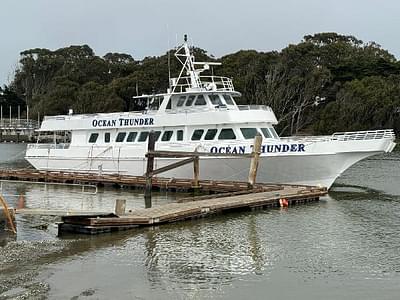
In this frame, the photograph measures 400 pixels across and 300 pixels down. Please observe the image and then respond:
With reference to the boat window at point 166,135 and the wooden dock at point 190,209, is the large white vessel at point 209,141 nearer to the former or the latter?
the boat window at point 166,135

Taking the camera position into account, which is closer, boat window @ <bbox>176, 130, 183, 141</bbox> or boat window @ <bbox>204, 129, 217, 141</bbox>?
boat window @ <bbox>204, 129, 217, 141</bbox>

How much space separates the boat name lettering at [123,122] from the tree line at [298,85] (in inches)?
926

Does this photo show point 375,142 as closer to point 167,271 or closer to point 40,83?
point 167,271

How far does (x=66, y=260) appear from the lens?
44.8 ft

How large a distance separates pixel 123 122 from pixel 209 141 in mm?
5213

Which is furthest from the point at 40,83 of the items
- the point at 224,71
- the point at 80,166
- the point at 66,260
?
the point at 66,260

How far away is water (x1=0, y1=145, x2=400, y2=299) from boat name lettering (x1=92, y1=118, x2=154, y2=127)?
32.9 ft

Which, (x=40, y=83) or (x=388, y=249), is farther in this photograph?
(x=40, y=83)

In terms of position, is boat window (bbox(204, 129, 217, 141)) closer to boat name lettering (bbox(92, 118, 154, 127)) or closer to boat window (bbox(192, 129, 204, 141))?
boat window (bbox(192, 129, 204, 141))

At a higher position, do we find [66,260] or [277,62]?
[277,62]

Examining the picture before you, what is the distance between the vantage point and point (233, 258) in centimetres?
1399

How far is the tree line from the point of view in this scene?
63.9 meters

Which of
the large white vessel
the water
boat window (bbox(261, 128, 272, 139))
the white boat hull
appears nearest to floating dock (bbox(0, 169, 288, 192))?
the white boat hull

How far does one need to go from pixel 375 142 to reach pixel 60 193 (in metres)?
14.3
